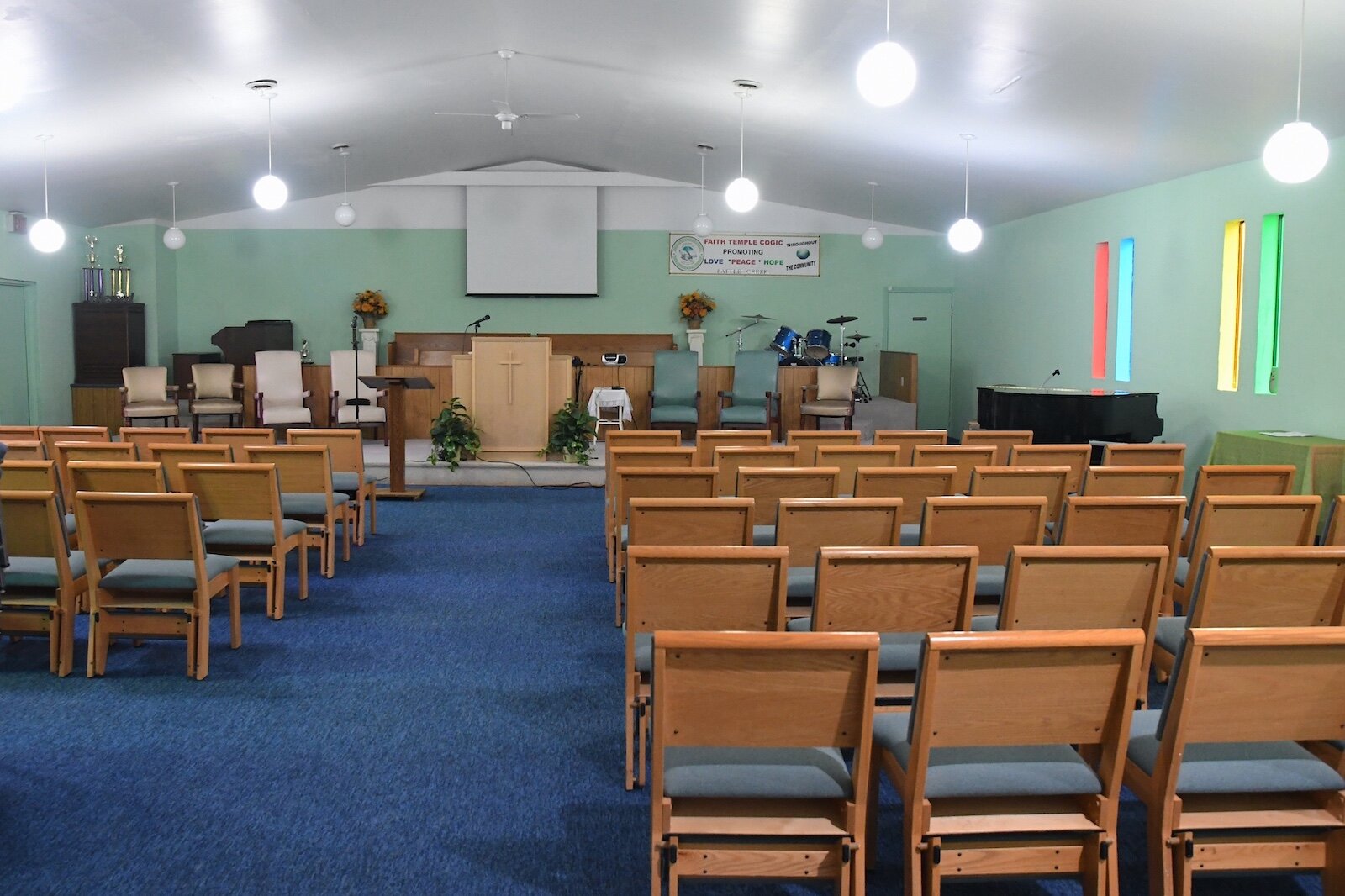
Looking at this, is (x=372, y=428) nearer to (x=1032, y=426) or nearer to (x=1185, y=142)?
(x=1032, y=426)

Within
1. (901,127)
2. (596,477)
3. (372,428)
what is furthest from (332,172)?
(901,127)

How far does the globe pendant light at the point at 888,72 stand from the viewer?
4125 mm

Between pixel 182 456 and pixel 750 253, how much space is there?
1009cm

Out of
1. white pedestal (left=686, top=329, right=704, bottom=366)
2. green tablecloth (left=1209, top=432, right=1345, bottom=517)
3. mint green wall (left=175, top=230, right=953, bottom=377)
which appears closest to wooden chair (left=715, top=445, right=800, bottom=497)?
green tablecloth (left=1209, top=432, right=1345, bottom=517)

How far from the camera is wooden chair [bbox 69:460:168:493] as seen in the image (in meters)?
4.65

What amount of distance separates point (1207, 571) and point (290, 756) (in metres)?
2.67

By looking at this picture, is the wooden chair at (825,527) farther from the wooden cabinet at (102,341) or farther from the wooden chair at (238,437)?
the wooden cabinet at (102,341)

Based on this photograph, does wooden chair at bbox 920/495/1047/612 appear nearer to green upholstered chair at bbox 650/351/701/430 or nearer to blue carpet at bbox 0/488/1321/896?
blue carpet at bbox 0/488/1321/896

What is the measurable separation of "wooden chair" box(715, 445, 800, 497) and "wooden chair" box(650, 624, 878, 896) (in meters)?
3.33

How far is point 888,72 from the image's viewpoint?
13.5 ft

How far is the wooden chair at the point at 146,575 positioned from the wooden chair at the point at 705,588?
197 cm

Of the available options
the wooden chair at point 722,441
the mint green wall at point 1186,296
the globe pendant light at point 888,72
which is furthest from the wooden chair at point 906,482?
the mint green wall at point 1186,296

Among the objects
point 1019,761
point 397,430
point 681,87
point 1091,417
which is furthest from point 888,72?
point 397,430

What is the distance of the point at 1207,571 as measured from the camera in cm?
291
